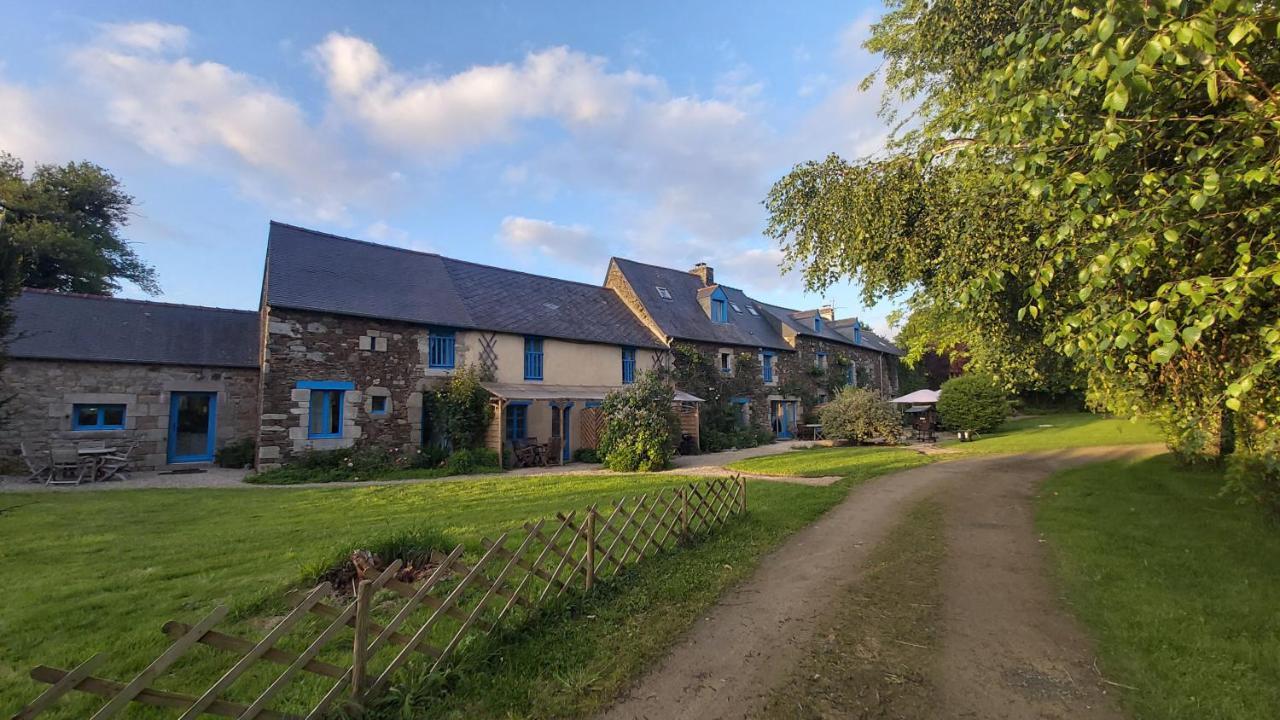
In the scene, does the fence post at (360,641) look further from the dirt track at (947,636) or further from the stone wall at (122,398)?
the stone wall at (122,398)

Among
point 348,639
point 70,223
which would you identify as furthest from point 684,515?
point 70,223

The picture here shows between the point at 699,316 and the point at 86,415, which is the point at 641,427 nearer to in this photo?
the point at 699,316

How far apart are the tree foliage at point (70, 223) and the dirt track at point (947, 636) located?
2848cm

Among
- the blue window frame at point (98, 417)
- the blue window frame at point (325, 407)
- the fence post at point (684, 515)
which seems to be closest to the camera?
the fence post at point (684, 515)

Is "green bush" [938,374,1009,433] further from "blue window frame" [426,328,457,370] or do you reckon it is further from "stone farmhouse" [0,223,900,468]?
"blue window frame" [426,328,457,370]

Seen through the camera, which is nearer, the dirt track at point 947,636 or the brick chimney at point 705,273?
the dirt track at point 947,636

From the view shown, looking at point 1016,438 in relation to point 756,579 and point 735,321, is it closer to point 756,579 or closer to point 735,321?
point 735,321

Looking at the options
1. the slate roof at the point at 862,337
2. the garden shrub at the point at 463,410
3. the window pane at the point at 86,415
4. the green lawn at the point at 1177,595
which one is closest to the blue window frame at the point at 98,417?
the window pane at the point at 86,415

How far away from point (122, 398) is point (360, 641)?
57.7 ft

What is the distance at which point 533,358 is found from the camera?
19.8m

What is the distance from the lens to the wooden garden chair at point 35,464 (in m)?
13.3

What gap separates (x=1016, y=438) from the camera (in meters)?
22.7

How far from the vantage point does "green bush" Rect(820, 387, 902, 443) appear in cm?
2197

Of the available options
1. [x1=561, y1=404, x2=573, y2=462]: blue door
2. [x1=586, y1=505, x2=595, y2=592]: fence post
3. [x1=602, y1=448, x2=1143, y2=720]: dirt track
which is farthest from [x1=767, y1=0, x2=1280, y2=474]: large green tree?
[x1=561, y1=404, x2=573, y2=462]: blue door
